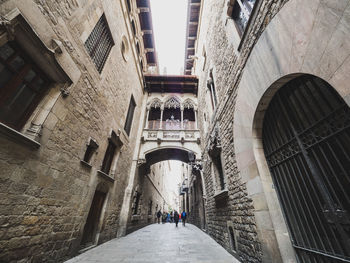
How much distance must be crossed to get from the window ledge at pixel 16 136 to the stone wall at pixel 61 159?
2.4 inches

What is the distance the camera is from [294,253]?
202 centimetres

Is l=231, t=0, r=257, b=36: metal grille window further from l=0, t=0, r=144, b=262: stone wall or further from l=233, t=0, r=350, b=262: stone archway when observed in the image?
l=0, t=0, r=144, b=262: stone wall

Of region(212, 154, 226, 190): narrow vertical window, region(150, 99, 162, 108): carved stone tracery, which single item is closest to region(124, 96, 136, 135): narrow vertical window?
region(150, 99, 162, 108): carved stone tracery

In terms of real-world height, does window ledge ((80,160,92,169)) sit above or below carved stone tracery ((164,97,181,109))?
below

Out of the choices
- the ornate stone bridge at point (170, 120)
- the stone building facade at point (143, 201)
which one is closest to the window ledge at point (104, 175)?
the stone building facade at point (143, 201)

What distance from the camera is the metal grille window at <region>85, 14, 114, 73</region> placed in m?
4.51

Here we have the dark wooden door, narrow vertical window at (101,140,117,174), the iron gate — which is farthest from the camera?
narrow vertical window at (101,140,117,174)

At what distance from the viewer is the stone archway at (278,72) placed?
1.22 meters

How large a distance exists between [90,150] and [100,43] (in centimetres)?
386

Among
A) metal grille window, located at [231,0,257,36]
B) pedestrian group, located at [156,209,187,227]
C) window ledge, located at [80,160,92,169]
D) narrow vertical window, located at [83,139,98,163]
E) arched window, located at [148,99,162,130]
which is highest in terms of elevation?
arched window, located at [148,99,162,130]

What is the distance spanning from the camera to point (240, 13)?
3709 mm

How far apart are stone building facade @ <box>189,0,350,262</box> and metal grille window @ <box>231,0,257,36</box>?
0.02 metres

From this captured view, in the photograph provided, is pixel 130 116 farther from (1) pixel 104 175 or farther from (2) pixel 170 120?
(1) pixel 104 175

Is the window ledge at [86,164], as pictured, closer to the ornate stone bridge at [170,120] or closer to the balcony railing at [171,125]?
the ornate stone bridge at [170,120]
